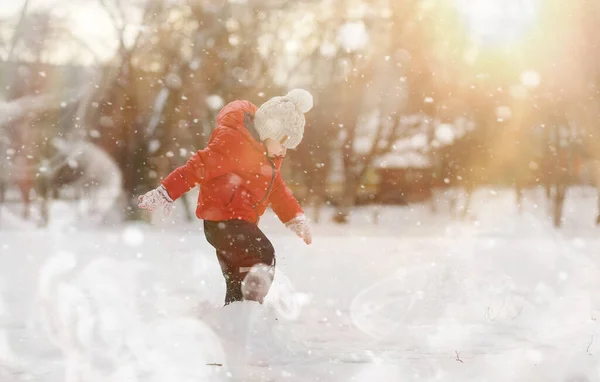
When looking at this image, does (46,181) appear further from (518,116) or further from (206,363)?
(206,363)

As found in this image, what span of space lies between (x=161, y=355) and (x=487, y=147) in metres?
14.1

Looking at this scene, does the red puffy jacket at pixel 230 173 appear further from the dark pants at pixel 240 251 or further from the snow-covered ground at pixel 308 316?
the snow-covered ground at pixel 308 316

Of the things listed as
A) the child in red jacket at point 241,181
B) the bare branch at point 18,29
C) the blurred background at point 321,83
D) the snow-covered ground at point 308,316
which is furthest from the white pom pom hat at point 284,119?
the bare branch at point 18,29

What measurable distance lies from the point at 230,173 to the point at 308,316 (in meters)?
1.29

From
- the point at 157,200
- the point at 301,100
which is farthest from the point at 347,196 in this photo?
the point at 157,200

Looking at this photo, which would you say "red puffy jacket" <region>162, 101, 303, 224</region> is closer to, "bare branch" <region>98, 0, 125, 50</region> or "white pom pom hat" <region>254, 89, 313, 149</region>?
"white pom pom hat" <region>254, 89, 313, 149</region>

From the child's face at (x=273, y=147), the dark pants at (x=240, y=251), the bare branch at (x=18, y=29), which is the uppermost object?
the bare branch at (x=18, y=29)

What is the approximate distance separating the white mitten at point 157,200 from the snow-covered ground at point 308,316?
2.05 feet

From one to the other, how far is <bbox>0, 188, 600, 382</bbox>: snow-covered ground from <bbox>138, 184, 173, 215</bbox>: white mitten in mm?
624

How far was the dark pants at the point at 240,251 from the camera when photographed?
4.14 m

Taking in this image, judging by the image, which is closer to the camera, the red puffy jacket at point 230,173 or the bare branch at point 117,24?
the red puffy jacket at point 230,173

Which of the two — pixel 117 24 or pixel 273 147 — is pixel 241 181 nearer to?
pixel 273 147

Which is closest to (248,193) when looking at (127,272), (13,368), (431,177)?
(13,368)

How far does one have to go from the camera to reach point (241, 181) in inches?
163
